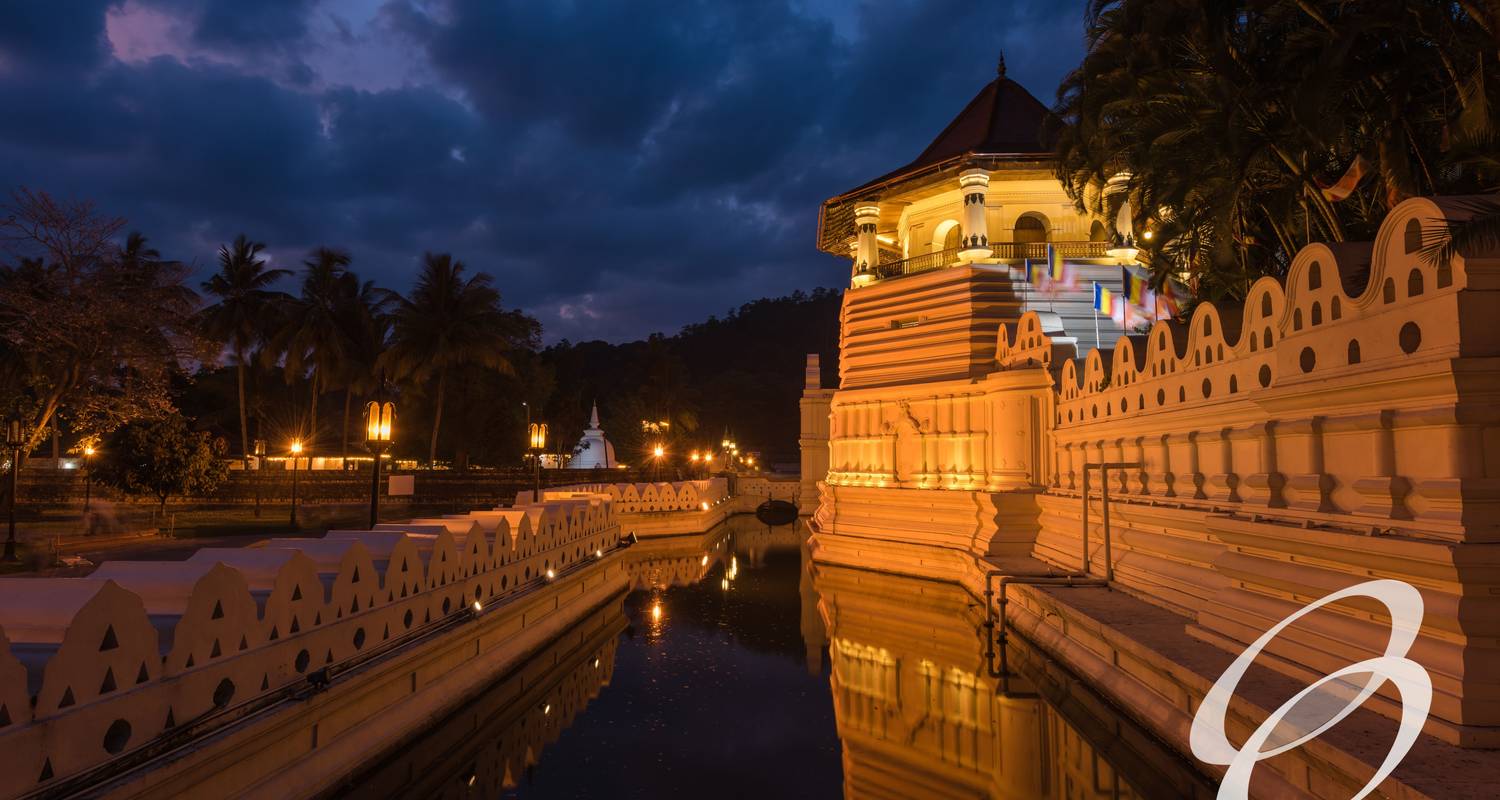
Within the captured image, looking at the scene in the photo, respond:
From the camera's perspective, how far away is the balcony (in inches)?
840

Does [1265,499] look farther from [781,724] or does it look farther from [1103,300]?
[1103,300]

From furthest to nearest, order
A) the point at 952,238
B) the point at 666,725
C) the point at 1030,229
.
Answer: the point at 952,238 < the point at 1030,229 < the point at 666,725

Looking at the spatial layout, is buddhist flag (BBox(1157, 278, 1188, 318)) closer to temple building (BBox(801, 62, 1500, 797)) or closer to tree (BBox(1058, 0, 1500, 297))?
temple building (BBox(801, 62, 1500, 797))

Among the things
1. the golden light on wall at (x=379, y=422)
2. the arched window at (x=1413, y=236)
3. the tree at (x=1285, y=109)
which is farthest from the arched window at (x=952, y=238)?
the arched window at (x=1413, y=236)

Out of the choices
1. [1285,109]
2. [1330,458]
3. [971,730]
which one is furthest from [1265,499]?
[1285,109]

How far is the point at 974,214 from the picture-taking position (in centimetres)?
2152

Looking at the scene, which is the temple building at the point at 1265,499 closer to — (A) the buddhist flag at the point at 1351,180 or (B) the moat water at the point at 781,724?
(B) the moat water at the point at 781,724

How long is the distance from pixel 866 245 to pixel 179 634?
74.5 feet

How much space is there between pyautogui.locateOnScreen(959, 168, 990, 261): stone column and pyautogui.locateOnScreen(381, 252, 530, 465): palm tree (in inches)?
917

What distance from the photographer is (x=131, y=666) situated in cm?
414

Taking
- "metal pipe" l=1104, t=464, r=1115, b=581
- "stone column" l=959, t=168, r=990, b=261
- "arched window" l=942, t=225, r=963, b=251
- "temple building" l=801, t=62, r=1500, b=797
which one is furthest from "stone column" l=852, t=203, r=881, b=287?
"metal pipe" l=1104, t=464, r=1115, b=581

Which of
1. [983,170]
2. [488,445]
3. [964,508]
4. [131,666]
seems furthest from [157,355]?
[488,445]

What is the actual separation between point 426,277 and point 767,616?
28559 millimetres

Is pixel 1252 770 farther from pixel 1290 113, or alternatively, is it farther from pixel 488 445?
pixel 488 445
